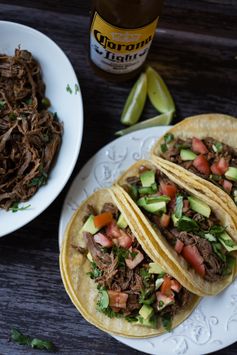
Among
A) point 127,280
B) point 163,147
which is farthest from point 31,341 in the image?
point 163,147

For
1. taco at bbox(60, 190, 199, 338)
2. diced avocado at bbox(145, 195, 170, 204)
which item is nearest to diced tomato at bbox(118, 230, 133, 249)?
taco at bbox(60, 190, 199, 338)

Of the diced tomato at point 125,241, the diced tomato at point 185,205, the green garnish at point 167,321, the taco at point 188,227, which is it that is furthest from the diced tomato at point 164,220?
the green garnish at point 167,321

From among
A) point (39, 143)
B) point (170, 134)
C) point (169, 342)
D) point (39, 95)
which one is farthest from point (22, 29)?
point (169, 342)

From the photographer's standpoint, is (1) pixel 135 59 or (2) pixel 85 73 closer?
(1) pixel 135 59

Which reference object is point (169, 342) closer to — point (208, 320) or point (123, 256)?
point (208, 320)

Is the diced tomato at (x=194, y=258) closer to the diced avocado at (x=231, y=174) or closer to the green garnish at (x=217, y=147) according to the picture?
the diced avocado at (x=231, y=174)

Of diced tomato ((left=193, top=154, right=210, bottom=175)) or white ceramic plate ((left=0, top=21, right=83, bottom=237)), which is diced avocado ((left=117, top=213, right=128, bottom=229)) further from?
diced tomato ((left=193, top=154, right=210, bottom=175))
